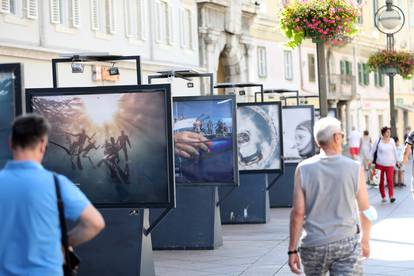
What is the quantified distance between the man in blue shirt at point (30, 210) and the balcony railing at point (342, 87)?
4690 centimetres

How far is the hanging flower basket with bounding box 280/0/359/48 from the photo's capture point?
20.3 m

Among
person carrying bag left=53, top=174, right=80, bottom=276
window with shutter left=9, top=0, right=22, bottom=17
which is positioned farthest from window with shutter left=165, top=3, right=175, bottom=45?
person carrying bag left=53, top=174, right=80, bottom=276

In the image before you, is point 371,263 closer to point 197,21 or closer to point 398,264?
point 398,264

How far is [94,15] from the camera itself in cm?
2884

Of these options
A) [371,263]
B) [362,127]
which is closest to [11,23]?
[371,263]

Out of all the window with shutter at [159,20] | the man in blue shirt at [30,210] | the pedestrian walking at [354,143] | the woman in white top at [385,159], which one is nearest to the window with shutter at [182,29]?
the window with shutter at [159,20]

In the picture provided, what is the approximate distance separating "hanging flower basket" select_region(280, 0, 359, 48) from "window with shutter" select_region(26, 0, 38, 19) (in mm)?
7050

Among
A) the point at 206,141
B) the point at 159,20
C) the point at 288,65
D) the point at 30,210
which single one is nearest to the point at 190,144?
the point at 206,141

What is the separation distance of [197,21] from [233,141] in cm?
2311

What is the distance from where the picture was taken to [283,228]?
58.1ft

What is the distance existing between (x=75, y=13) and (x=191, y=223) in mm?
13631

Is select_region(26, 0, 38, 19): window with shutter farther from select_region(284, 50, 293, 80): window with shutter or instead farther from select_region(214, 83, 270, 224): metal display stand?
select_region(284, 50, 293, 80): window with shutter

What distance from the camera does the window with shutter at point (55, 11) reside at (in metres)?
26.1

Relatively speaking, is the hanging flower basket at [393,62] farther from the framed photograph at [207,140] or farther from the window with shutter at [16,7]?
the framed photograph at [207,140]
